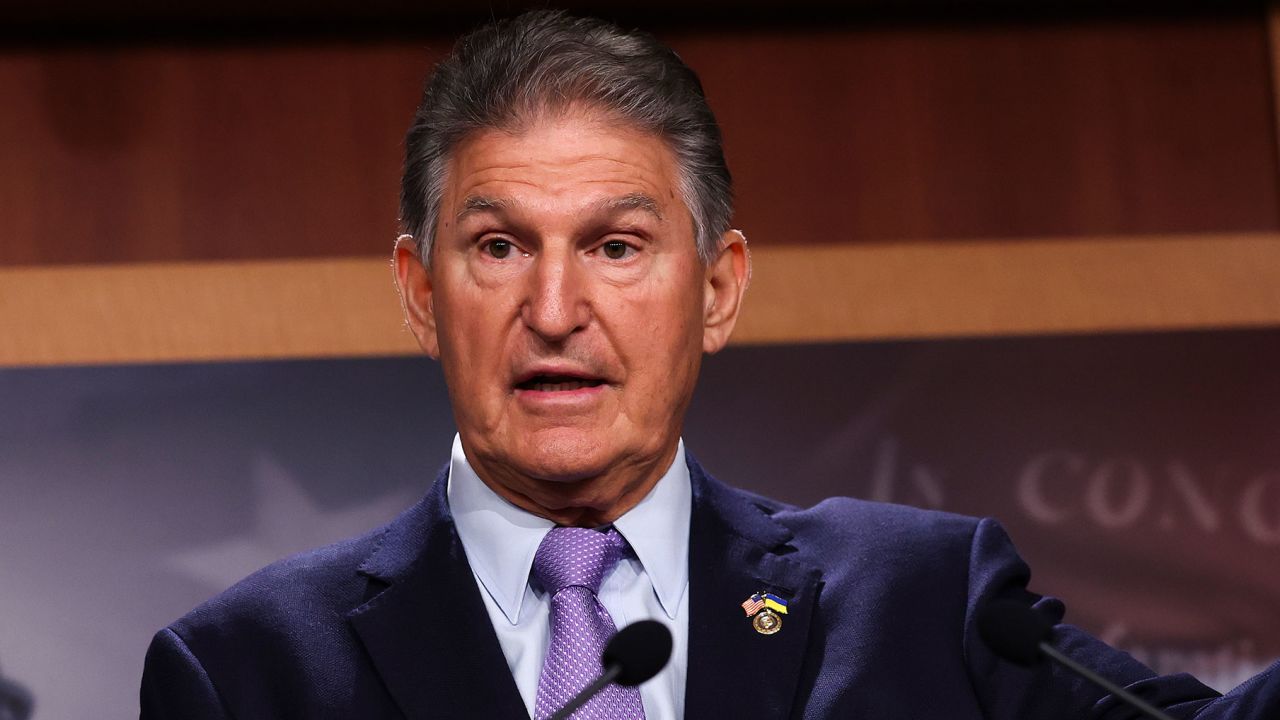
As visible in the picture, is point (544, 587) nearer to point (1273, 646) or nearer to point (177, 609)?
point (177, 609)

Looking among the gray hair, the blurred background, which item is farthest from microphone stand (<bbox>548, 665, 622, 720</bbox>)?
the blurred background

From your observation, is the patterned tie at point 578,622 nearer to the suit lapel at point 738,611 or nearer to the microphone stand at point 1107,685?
the suit lapel at point 738,611

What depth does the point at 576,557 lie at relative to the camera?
1.83 m

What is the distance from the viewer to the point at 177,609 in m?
2.59

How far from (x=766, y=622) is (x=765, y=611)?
15mm

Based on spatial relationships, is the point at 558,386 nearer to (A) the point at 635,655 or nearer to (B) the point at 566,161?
(B) the point at 566,161

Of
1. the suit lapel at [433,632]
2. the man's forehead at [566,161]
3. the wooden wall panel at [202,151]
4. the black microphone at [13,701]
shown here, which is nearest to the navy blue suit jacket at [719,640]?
the suit lapel at [433,632]

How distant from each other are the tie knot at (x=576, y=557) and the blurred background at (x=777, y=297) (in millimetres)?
838

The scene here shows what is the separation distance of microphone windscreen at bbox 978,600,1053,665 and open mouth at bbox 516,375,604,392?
0.53m

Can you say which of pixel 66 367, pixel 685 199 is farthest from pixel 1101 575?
pixel 66 367

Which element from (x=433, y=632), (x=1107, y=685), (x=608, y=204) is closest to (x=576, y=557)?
(x=433, y=632)

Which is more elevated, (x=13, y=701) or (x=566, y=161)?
(x=566, y=161)

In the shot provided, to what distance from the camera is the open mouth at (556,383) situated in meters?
1.77

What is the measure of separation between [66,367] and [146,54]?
63cm
